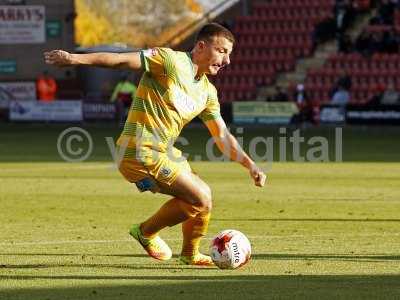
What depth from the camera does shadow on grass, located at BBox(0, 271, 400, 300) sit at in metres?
10.0

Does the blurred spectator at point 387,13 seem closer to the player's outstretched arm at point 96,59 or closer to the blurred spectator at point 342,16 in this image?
the blurred spectator at point 342,16

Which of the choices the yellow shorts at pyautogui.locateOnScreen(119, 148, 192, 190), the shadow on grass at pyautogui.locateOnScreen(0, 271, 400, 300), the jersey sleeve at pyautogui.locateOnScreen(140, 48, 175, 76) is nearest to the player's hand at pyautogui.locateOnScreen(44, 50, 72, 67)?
the jersey sleeve at pyautogui.locateOnScreen(140, 48, 175, 76)

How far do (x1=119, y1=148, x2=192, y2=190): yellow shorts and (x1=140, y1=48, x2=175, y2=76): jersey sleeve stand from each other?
74 centimetres

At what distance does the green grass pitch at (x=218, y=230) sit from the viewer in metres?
10.6

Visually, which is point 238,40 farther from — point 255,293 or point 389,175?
point 255,293

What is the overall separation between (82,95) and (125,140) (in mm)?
39304

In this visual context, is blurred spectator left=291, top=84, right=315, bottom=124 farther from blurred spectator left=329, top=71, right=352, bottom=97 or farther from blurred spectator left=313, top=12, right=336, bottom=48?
blurred spectator left=313, top=12, right=336, bottom=48

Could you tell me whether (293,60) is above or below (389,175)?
below

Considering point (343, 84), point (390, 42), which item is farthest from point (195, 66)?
point (390, 42)

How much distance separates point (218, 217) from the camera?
18.2m

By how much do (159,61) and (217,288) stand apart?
219 cm

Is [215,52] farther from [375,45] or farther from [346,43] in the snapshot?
[346,43]

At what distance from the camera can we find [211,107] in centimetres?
1222

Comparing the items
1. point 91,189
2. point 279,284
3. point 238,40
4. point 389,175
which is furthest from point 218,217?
point 238,40
